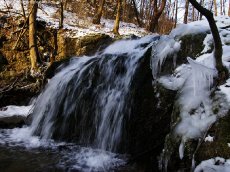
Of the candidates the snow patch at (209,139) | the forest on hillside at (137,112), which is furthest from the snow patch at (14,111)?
the snow patch at (209,139)

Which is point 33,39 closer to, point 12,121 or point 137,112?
point 12,121

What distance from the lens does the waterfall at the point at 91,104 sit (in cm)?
599

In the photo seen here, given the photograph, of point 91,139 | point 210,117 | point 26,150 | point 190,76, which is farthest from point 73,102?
point 210,117

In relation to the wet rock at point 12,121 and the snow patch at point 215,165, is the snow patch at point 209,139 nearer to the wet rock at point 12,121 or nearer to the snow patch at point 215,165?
the snow patch at point 215,165

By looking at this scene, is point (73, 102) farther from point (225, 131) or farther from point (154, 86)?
point (225, 131)

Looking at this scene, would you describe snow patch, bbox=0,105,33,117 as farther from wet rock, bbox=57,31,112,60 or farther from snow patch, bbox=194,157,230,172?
snow patch, bbox=194,157,230,172

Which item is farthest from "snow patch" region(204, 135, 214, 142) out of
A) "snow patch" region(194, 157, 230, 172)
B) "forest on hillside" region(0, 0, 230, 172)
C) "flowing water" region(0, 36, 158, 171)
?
"flowing water" region(0, 36, 158, 171)

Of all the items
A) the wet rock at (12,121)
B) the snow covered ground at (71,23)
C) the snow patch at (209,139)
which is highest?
the snow covered ground at (71,23)

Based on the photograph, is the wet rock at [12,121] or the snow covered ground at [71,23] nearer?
the wet rock at [12,121]

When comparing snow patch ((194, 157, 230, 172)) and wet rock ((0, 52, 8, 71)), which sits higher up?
wet rock ((0, 52, 8, 71))

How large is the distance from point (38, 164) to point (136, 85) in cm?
228

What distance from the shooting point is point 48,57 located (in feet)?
37.9

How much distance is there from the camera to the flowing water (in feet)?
17.1

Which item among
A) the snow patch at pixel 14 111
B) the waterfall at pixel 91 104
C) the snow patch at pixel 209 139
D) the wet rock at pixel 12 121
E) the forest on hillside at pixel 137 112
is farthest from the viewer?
the snow patch at pixel 14 111
